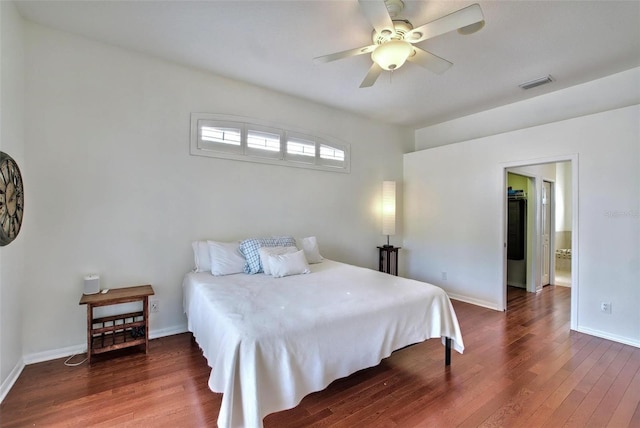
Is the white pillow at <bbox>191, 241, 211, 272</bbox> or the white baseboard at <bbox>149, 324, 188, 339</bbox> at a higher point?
the white pillow at <bbox>191, 241, 211, 272</bbox>

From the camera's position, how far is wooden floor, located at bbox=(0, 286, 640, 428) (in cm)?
189

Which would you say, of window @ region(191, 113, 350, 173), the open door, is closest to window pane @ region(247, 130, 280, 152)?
window @ region(191, 113, 350, 173)

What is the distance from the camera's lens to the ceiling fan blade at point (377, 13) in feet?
5.95

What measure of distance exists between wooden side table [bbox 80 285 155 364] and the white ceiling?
242 centimetres

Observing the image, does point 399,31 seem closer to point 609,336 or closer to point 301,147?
point 301,147

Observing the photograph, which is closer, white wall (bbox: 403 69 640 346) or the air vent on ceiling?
white wall (bbox: 403 69 640 346)

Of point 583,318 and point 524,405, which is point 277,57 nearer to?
point 524,405

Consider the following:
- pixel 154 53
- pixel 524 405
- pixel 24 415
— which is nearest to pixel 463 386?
pixel 524 405

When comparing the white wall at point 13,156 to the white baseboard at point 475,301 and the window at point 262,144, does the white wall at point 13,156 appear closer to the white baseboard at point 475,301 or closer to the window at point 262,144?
the window at point 262,144

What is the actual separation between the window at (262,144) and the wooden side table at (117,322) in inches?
63.6

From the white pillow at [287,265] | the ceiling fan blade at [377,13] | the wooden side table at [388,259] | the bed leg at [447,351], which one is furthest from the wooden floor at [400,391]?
the ceiling fan blade at [377,13]

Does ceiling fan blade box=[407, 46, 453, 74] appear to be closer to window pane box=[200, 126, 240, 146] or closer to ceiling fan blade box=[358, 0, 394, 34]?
ceiling fan blade box=[358, 0, 394, 34]

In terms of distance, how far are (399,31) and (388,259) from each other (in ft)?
11.7

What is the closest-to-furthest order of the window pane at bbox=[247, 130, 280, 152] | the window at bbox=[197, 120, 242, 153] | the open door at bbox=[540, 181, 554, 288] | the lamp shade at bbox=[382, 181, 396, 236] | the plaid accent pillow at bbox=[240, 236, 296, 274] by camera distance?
the plaid accent pillow at bbox=[240, 236, 296, 274], the window at bbox=[197, 120, 242, 153], the window pane at bbox=[247, 130, 280, 152], the lamp shade at bbox=[382, 181, 396, 236], the open door at bbox=[540, 181, 554, 288]
